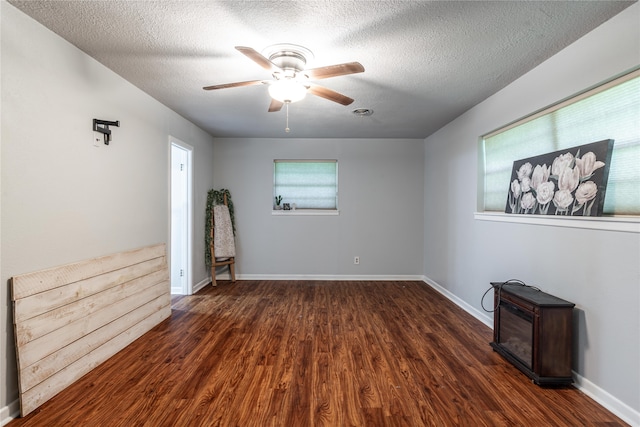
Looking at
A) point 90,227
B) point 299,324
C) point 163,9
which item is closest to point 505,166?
point 299,324

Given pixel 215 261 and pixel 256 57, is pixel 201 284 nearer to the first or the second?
pixel 215 261

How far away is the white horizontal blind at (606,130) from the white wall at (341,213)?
238 cm

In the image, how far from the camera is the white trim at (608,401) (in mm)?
1739

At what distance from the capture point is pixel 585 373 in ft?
6.70

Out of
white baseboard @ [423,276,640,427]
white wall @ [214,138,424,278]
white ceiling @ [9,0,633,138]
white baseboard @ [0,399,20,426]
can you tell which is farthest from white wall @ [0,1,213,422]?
white baseboard @ [423,276,640,427]

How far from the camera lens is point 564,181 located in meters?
2.26

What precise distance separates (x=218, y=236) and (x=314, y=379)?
3.21m

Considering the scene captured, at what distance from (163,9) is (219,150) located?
350 centimetres

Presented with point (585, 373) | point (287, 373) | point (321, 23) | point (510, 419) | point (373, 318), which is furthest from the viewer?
point (373, 318)

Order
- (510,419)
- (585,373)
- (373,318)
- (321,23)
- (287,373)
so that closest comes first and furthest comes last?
1. (510,419)
2. (321,23)
3. (585,373)
4. (287,373)
5. (373,318)

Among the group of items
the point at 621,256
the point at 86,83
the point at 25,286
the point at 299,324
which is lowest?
the point at 299,324

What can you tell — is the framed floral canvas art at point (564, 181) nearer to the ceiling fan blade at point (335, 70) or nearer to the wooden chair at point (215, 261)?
the ceiling fan blade at point (335, 70)

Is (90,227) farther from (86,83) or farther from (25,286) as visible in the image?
(86,83)

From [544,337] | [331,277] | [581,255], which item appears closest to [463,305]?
[544,337]
